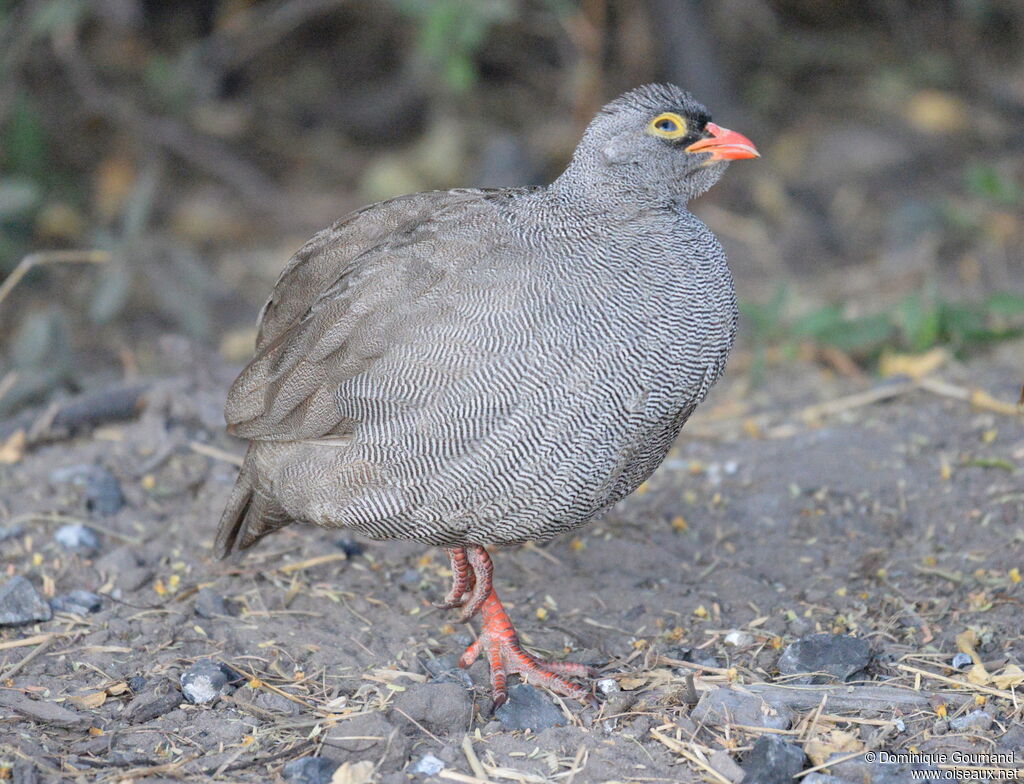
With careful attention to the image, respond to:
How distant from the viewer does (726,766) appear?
3.54 metres

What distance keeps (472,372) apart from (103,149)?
614cm

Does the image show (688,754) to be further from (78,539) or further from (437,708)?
(78,539)

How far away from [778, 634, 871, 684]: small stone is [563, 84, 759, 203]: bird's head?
61.2 inches

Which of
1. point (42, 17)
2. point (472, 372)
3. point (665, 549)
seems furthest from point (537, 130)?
point (472, 372)

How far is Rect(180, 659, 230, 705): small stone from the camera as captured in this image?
12.8ft

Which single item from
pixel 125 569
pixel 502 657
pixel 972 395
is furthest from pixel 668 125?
pixel 125 569

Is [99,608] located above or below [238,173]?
below

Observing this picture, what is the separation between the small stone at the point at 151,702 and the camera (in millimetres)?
3777

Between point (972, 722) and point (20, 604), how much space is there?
10.3 ft

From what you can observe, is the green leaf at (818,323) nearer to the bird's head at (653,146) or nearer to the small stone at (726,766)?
the bird's head at (653,146)

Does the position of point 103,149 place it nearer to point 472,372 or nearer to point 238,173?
point 238,173

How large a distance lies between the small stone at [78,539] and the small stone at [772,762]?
2.63 metres

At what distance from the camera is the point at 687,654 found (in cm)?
420

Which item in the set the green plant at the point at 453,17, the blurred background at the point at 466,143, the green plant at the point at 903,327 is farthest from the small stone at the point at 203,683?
the green plant at the point at 453,17
